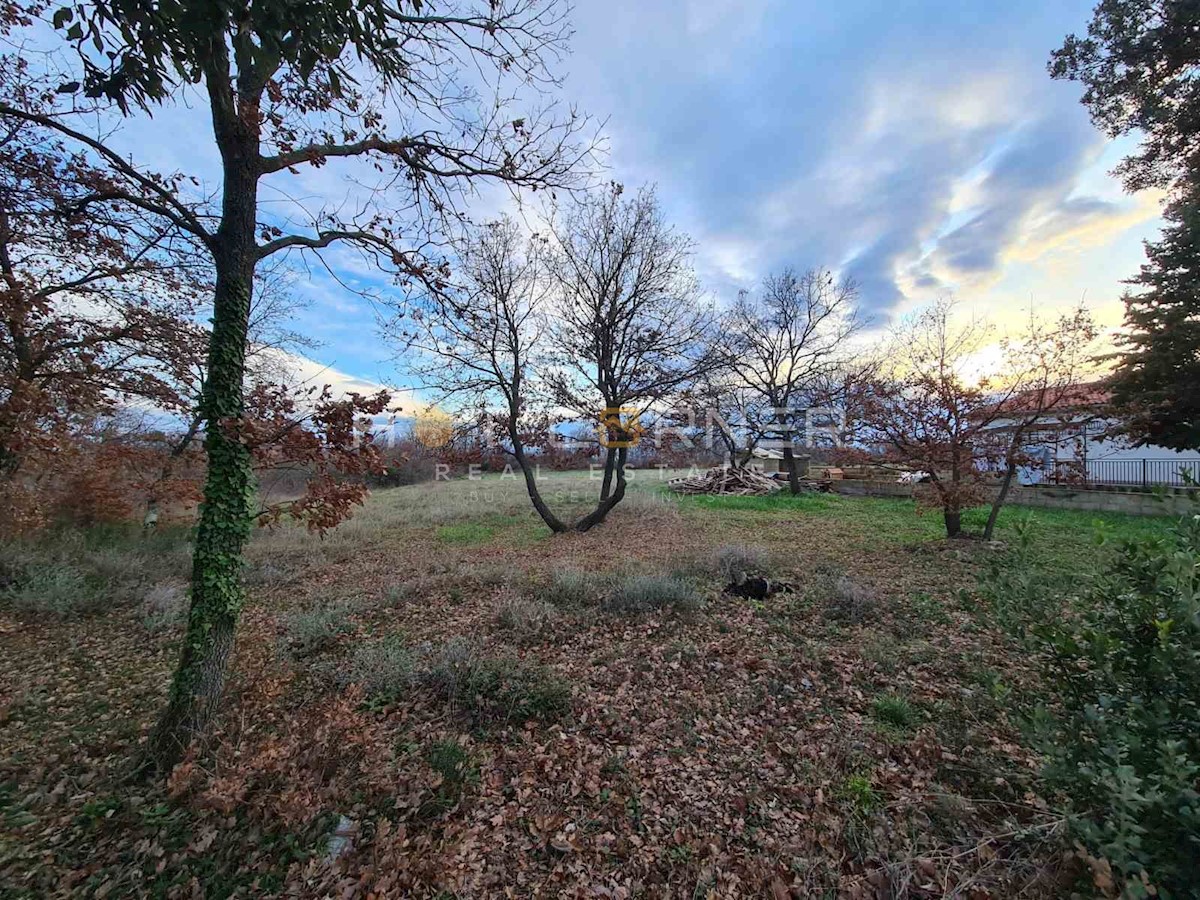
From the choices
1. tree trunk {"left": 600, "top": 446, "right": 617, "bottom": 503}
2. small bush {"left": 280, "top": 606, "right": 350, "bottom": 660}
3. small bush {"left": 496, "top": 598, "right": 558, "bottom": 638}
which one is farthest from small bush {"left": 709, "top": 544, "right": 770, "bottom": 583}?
small bush {"left": 280, "top": 606, "right": 350, "bottom": 660}

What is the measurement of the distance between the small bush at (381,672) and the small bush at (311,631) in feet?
1.78

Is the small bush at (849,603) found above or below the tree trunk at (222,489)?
below

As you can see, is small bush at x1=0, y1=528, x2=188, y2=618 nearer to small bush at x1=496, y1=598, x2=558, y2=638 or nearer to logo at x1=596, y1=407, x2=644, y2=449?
small bush at x1=496, y1=598, x2=558, y2=638

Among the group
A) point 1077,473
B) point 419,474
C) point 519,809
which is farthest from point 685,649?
point 419,474

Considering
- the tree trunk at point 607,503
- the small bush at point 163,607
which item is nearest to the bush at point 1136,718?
the small bush at point 163,607

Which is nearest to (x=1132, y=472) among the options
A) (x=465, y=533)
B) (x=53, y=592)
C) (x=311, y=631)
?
(x=465, y=533)

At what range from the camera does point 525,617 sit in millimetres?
4953

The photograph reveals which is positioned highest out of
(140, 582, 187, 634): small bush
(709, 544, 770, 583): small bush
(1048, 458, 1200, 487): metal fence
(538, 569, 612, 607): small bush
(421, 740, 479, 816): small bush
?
(1048, 458, 1200, 487): metal fence

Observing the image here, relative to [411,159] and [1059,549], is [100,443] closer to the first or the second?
[411,159]

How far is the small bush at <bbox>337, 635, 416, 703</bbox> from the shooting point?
3652 millimetres

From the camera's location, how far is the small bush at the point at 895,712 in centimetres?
316

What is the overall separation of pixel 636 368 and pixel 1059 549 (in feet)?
26.7

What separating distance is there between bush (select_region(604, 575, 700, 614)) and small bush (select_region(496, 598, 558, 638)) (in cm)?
76

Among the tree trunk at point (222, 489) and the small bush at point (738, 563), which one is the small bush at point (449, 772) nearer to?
the tree trunk at point (222, 489)
